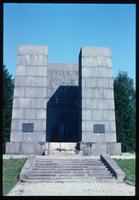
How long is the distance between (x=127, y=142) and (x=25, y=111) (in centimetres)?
903

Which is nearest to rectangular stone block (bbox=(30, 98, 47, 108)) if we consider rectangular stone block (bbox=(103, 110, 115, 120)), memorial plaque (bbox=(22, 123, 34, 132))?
memorial plaque (bbox=(22, 123, 34, 132))

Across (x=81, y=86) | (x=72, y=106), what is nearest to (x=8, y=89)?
(x=72, y=106)

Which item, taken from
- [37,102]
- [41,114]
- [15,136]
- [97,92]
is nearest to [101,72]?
[97,92]

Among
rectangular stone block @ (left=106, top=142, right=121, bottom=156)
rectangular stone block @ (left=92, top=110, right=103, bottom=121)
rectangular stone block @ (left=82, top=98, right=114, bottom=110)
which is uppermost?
rectangular stone block @ (left=82, top=98, right=114, bottom=110)

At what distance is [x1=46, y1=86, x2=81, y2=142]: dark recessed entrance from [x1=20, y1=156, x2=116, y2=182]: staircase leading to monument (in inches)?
246

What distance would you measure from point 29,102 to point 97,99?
12.6 ft

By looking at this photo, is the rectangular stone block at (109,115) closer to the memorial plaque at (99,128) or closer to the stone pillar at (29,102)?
the memorial plaque at (99,128)

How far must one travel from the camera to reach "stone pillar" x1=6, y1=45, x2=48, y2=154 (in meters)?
18.7

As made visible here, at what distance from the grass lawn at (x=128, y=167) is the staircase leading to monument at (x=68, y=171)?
0.64 metres

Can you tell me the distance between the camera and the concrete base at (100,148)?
18.5 meters

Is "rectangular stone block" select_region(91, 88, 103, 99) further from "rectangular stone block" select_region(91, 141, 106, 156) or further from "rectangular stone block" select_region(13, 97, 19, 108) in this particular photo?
"rectangular stone block" select_region(13, 97, 19, 108)

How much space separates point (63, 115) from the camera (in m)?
23.0

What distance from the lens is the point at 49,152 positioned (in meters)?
18.1

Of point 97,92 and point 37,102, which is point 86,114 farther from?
point 37,102
